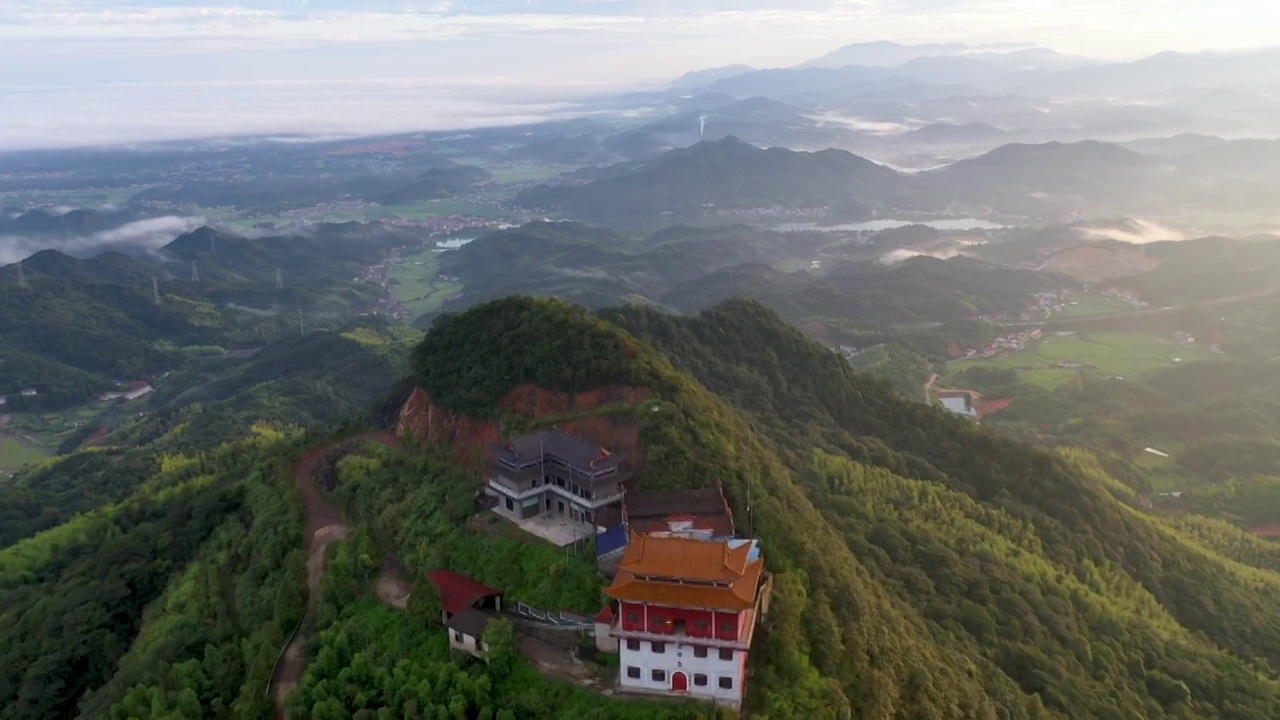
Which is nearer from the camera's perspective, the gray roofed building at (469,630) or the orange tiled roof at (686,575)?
the orange tiled roof at (686,575)

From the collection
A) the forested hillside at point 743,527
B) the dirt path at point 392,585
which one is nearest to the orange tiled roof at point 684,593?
the forested hillside at point 743,527

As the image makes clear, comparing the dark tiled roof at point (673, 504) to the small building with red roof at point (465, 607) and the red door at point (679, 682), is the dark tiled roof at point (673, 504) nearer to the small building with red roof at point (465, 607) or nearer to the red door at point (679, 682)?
the small building with red roof at point (465, 607)

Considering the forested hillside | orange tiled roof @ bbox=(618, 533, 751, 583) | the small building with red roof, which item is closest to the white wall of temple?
the forested hillside

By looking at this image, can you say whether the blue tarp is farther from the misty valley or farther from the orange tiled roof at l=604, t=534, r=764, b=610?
the orange tiled roof at l=604, t=534, r=764, b=610

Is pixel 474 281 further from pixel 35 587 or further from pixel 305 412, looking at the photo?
pixel 35 587

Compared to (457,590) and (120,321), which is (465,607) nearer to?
(457,590)

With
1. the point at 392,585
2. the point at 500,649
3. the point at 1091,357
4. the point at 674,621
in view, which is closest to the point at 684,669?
the point at 674,621
